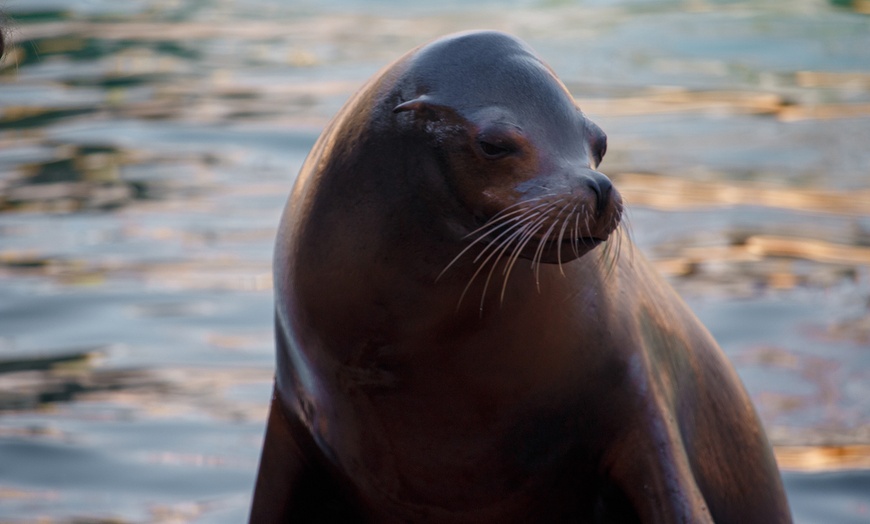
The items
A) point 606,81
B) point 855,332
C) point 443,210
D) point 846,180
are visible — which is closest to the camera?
point 443,210

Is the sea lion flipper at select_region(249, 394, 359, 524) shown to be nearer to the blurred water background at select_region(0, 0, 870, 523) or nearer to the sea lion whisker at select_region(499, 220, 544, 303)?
the sea lion whisker at select_region(499, 220, 544, 303)

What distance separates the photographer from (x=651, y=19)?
14.3m

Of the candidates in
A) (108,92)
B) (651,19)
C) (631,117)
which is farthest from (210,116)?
(651,19)

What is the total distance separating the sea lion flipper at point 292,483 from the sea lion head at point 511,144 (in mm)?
806

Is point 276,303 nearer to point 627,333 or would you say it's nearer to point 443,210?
point 443,210

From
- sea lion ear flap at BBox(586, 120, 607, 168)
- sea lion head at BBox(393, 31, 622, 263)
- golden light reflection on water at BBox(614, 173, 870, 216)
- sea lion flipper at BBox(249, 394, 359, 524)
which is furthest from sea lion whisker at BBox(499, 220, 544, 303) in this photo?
golden light reflection on water at BBox(614, 173, 870, 216)

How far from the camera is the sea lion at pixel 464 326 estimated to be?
3.09 m

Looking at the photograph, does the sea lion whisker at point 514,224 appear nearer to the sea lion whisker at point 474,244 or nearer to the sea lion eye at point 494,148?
the sea lion whisker at point 474,244

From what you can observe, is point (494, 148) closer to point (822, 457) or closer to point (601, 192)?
point (601, 192)

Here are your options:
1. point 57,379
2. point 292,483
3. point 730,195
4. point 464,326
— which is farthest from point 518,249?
point 730,195

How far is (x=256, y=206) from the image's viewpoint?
8477 mm

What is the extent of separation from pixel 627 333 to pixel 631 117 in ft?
24.5

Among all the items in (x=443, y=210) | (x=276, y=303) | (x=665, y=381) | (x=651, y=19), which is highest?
(x=443, y=210)

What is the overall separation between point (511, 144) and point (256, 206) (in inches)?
219
